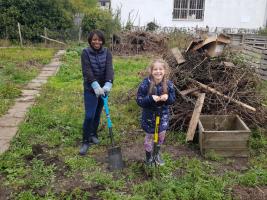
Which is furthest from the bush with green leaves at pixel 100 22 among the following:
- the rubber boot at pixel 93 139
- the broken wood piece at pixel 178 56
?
the rubber boot at pixel 93 139

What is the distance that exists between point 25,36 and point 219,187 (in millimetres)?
14830

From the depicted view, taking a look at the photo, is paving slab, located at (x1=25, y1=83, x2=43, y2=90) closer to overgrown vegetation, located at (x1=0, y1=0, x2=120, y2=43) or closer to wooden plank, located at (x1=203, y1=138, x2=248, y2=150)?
wooden plank, located at (x1=203, y1=138, x2=248, y2=150)

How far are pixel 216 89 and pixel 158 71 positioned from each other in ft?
7.09

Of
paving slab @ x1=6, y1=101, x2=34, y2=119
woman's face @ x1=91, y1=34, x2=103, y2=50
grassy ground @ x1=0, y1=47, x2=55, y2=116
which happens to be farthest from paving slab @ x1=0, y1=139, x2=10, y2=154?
woman's face @ x1=91, y1=34, x2=103, y2=50

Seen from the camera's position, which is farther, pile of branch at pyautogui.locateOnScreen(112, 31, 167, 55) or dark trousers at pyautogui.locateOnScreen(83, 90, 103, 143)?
pile of branch at pyautogui.locateOnScreen(112, 31, 167, 55)

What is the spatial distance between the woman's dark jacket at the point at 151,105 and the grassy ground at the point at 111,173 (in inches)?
22.7

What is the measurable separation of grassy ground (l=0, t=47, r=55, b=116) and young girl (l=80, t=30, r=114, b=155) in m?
2.44

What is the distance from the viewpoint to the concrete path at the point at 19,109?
5.57 metres

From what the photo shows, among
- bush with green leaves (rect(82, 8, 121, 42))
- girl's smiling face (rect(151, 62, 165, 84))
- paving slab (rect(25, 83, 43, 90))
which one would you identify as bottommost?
paving slab (rect(25, 83, 43, 90))

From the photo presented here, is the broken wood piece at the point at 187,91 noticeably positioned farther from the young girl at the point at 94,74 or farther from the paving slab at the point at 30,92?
the paving slab at the point at 30,92

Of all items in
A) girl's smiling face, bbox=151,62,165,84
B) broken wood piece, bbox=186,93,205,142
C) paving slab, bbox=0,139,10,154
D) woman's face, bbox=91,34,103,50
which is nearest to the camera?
girl's smiling face, bbox=151,62,165,84

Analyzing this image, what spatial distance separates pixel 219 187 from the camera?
13.7 ft

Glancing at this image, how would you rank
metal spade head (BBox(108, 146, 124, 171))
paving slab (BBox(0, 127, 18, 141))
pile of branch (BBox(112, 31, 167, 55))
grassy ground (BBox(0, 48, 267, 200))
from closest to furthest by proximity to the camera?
grassy ground (BBox(0, 48, 267, 200)), metal spade head (BBox(108, 146, 124, 171)), paving slab (BBox(0, 127, 18, 141)), pile of branch (BBox(112, 31, 167, 55))

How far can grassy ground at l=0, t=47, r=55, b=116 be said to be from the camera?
7.84m
